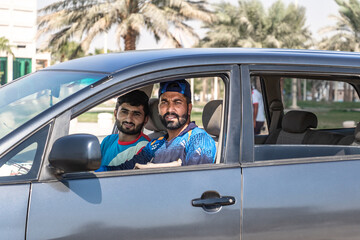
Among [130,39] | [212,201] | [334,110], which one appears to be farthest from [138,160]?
[130,39]

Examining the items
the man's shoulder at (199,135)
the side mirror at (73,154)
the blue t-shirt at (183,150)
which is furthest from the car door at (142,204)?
the man's shoulder at (199,135)

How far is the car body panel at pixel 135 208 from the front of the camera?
2.35m

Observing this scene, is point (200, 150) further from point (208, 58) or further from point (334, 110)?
point (334, 110)

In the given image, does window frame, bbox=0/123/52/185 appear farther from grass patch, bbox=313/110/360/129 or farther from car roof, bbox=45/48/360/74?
grass patch, bbox=313/110/360/129

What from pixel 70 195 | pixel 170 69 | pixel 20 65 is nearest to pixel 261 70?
pixel 170 69

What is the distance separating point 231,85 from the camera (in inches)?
112

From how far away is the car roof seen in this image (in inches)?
110

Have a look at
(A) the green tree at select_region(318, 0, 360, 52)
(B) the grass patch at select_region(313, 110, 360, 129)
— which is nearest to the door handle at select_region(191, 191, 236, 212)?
(B) the grass patch at select_region(313, 110, 360, 129)

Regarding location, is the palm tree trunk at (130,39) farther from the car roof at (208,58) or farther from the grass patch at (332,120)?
the car roof at (208,58)

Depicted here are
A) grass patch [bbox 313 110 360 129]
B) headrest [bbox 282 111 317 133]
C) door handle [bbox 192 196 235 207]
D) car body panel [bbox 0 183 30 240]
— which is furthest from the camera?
grass patch [bbox 313 110 360 129]

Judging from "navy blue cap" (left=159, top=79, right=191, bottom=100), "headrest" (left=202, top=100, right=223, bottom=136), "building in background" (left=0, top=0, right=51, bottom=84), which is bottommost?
"headrest" (left=202, top=100, right=223, bottom=136)

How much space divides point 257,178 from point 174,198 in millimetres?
432

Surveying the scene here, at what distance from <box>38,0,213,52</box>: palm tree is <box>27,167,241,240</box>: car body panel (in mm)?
23305

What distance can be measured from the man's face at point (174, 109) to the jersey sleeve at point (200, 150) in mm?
154
